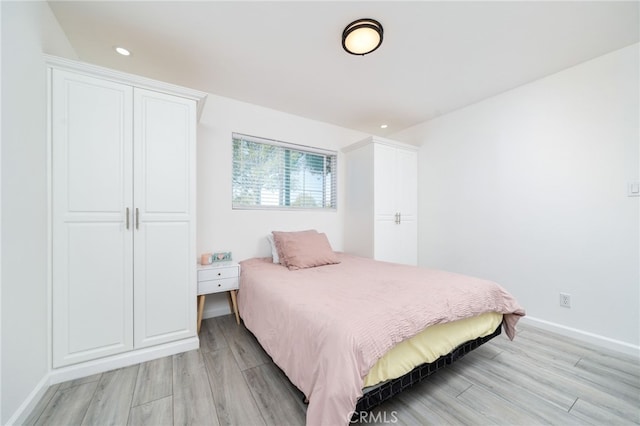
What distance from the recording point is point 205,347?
1.98 m

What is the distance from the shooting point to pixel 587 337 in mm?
2090

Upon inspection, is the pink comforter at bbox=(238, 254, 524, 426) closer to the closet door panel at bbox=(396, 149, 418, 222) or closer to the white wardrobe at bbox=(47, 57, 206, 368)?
the white wardrobe at bbox=(47, 57, 206, 368)

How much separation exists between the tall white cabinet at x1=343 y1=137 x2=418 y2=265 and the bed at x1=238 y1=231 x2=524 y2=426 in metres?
0.92

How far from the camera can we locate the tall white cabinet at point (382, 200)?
3.21 m

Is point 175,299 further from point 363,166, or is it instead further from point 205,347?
point 363,166

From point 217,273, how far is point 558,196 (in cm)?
337

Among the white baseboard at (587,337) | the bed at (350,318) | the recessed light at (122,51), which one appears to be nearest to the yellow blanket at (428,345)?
the bed at (350,318)

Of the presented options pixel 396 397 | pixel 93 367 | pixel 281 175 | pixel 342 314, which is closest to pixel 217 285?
pixel 93 367

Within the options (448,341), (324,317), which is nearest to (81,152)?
(324,317)

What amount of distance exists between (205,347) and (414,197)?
10.6 feet

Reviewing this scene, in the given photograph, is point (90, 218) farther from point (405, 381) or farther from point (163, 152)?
point (405, 381)

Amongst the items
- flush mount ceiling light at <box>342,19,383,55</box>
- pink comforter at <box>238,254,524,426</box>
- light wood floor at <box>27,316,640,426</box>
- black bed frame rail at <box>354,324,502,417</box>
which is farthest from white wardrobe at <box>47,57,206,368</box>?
black bed frame rail at <box>354,324,502,417</box>

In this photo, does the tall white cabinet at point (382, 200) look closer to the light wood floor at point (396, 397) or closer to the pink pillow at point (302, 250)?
the pink pillow at point (302, 250)

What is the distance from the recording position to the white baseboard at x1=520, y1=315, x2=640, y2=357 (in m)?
1.89
